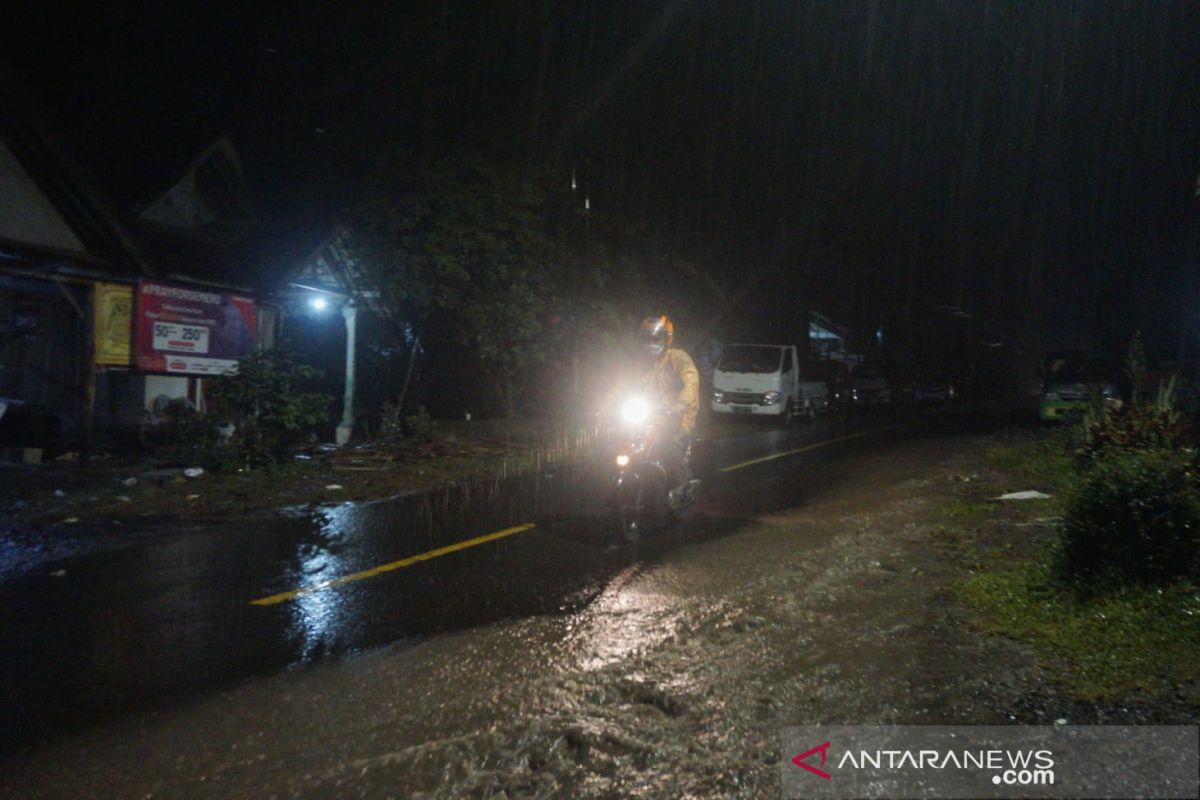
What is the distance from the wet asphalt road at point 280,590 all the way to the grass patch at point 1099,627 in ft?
9.13

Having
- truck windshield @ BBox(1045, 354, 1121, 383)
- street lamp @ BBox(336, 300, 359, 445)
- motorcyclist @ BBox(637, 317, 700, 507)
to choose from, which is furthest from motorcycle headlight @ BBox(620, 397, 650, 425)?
truck windshield @ BBox(1045, 354, 1121, 383)

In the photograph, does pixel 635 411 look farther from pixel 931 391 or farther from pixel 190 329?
pixel 931 391

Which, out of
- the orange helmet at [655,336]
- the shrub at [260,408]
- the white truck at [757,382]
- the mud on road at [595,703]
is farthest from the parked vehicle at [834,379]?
the mud on road at [595,703]

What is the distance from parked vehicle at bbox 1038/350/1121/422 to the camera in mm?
24672

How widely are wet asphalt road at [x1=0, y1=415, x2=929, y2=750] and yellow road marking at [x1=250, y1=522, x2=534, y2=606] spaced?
43 millimetres

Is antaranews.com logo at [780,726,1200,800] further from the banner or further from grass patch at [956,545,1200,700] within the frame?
the banner

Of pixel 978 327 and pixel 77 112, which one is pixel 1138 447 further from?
pixel 978 327

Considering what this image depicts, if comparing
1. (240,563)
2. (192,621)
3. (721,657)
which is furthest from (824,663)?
(240,563)

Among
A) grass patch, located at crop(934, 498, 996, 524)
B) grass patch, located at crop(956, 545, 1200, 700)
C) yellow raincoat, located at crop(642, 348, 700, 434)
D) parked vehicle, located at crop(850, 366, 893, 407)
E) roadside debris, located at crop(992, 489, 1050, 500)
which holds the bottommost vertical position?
grass patch, located at crop(956, 545, 1200, 700)

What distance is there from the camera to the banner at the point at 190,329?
48.2 ft

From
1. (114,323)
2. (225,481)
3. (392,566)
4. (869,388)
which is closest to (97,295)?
(114,323)

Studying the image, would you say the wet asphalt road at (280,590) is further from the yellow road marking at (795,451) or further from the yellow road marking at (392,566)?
the yellow road marking at (795,451)

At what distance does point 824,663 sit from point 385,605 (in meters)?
3.12

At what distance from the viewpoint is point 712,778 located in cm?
380
